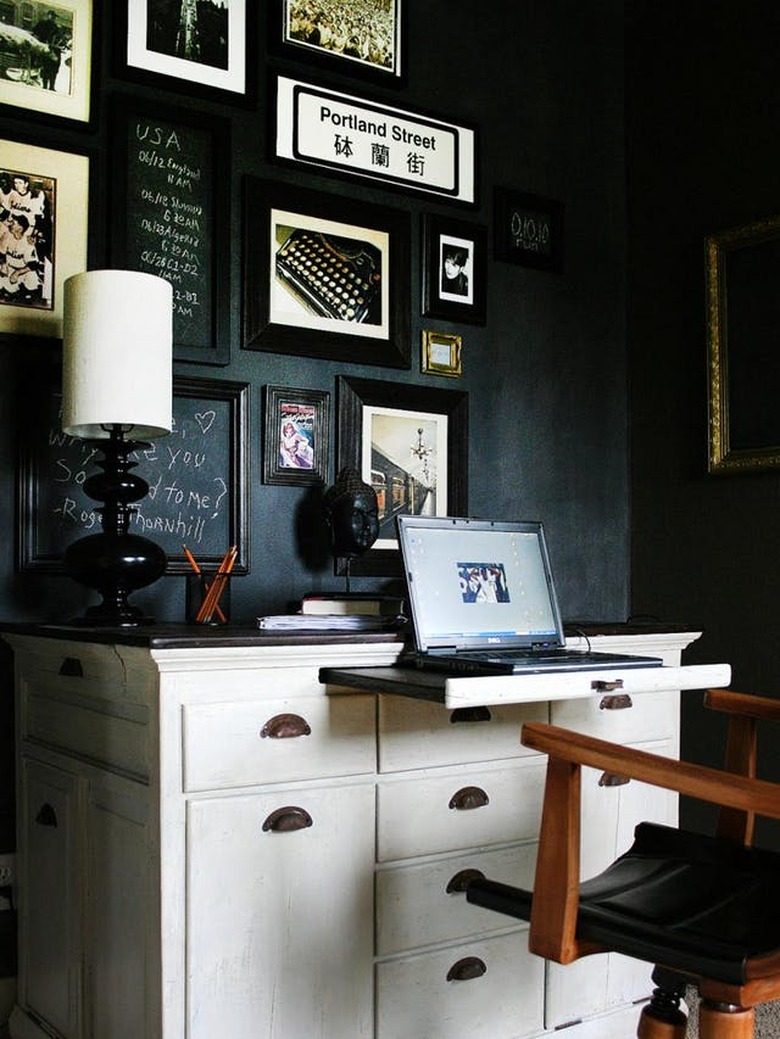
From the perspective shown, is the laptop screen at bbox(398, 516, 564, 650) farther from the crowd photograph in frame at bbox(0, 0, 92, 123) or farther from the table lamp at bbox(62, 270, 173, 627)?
the crowd photograph in frame at bbox(0, 0, 92, 123)

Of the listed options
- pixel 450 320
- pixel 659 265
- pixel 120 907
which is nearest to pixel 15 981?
pixel 120 907

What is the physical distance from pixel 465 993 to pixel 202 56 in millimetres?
2217

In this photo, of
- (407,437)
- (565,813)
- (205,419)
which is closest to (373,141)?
(407,437)

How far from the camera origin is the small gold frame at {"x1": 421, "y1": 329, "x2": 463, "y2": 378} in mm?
3104

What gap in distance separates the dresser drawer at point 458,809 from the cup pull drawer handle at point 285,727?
21 cm

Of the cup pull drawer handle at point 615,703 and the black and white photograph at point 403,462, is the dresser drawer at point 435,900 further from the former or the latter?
the black and white photograph at point 403,462

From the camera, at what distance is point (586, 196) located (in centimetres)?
349

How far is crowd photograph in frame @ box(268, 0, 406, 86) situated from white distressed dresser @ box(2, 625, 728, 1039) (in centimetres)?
165

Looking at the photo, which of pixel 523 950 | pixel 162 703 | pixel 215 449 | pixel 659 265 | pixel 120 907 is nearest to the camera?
pixel 162 703

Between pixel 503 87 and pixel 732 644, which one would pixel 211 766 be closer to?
pixel 732 644

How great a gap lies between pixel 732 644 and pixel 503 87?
68.8 inches

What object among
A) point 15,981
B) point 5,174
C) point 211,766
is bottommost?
point 15,981

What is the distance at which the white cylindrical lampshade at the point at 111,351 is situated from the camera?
7.27ft

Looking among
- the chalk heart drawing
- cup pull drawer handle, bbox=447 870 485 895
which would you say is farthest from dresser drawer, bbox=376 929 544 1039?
the chalk heart drawing
